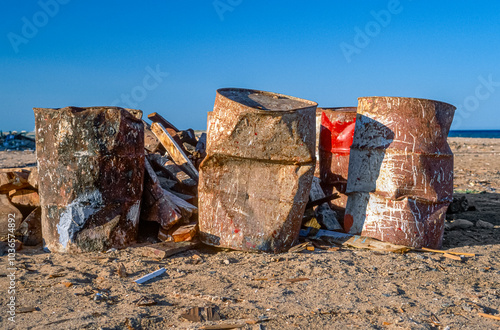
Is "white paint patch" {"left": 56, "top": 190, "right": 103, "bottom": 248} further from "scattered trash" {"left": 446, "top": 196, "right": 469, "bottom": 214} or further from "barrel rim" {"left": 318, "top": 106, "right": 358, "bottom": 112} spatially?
"scattered trash" {"left": 446, "top": 196, "right": 469, "bottom": 214}

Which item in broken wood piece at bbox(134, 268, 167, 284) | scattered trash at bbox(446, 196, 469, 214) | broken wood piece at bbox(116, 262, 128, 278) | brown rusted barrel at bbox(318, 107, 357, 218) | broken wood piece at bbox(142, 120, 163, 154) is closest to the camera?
broken wood piece at bbox(134, 268, 167, 284)

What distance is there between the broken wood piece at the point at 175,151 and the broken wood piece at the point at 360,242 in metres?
1.84

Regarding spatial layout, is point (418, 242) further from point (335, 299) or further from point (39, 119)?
point (39, 119)

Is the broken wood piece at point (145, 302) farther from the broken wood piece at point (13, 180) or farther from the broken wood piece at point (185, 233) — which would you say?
the broken wood piece at point (13, 180)

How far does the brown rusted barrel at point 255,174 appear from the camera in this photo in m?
3.85

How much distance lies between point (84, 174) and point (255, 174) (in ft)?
5.07

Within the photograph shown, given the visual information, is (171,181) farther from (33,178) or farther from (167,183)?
(33,178)

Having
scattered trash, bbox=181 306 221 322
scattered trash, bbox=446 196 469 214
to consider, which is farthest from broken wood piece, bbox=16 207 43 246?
scattered trash, bbox=446 196 469 214

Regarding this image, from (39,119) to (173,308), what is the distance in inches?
89.7

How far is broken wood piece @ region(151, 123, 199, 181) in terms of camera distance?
18.3 feet

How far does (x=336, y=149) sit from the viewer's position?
5500 millimetres

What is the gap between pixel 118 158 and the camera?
3963 mm

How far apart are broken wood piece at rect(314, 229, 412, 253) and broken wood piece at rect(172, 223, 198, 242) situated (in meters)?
1.33

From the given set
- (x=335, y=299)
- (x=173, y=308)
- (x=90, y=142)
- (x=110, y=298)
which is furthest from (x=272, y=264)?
(x=90, y=142)
